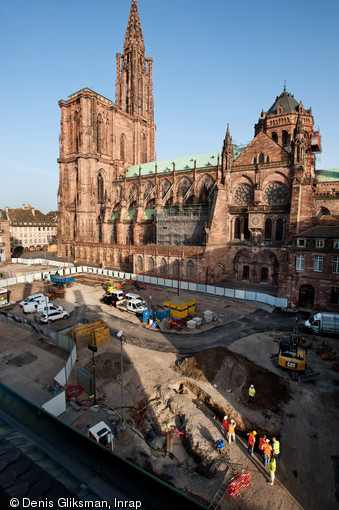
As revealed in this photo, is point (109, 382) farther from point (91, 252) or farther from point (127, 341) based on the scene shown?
point (91, 252)

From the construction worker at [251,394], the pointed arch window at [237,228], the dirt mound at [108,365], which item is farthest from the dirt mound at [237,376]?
the pointed arch window at [237,228]

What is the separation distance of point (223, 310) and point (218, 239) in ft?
50.3

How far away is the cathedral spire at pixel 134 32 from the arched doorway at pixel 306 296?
83.7 m

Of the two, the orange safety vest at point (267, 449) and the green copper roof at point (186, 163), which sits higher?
the green copper roof at point (186, 163)

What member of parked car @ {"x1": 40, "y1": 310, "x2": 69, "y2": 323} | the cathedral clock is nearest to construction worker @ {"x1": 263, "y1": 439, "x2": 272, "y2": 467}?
parked car @ {"x1": 40, "y1": 310, "x2": 69, "y2": 323}

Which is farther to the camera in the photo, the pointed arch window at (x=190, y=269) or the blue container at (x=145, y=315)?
the pointed arch window at (x=190, y=269)

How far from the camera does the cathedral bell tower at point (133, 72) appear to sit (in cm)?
7994

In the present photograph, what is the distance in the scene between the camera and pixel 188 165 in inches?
2330

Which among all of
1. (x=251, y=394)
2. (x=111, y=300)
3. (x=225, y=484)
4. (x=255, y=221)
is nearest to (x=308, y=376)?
(x=251, y=394)

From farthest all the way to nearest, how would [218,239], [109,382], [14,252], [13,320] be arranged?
[14,252] < [218,239] < [13,320] < [109,382]

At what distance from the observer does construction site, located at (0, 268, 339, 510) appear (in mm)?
11406

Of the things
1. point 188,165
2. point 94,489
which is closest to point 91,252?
point 188,165

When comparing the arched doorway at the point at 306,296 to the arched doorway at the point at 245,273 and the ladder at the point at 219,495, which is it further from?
the ladder at the point at 219,495

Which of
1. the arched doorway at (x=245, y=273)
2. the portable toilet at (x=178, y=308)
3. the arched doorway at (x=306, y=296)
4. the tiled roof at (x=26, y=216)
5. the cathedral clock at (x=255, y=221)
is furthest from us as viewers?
the tiled roof at (x=26, y=216)
